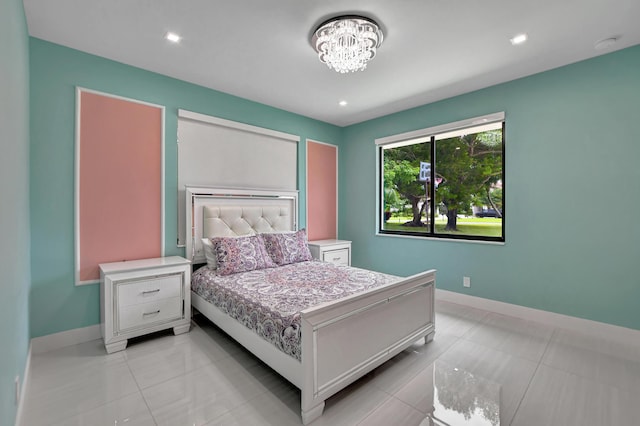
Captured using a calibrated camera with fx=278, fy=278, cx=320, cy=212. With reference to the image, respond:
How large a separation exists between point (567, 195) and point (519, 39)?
1.63m

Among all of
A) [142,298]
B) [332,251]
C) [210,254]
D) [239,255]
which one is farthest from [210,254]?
[332,251]

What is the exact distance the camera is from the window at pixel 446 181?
3525 mm

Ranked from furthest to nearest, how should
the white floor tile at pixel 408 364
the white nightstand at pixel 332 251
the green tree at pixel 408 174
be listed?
the green tree at pixel 408 174, the white nightstand at pixel 332 251, the white floor tile at pixel 408 364

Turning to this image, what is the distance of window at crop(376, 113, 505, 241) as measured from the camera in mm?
3525

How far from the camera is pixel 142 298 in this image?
2.53 meters

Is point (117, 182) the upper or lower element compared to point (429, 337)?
upper

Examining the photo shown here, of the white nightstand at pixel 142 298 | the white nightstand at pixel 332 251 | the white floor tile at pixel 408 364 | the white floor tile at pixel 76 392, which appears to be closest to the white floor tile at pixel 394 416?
the white floor tile at pixel 408 364

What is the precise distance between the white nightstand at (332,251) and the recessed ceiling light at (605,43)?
11.4 feet

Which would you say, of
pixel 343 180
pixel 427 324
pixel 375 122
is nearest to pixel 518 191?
pixel 427 324

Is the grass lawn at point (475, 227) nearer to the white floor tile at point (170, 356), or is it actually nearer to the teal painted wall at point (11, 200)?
the white floor tile at point (170, 356)

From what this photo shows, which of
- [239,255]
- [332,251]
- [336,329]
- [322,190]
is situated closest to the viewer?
[336,329]

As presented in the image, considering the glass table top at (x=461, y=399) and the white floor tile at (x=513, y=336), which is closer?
the glass table top at (x=461, y=399)

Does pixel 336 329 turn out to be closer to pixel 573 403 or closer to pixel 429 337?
pixel 429 337

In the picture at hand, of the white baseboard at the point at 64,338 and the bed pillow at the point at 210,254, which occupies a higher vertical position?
the bed pillow at the point at 210,254
